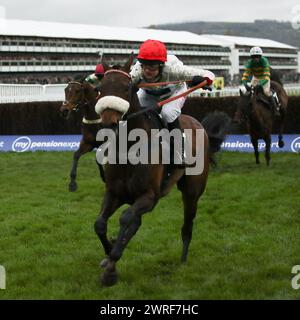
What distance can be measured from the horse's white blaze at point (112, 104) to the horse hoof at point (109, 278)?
55.6 inches

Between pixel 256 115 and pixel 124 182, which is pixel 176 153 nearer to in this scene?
pixel 124 182

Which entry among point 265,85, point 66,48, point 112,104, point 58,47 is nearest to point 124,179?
point 112,104

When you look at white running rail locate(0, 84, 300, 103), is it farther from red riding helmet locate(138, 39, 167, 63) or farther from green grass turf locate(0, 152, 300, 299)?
red riding helmet locate(138, 39, 167, 63)

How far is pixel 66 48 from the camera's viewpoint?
50.4 m

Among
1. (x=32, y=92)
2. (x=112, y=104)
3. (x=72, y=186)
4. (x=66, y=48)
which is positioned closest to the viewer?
(x=112, y=104)

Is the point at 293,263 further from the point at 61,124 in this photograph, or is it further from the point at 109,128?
the point at 61,124

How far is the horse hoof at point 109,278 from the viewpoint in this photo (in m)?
4.76

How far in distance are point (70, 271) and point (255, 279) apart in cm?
172

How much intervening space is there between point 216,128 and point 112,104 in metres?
2.45

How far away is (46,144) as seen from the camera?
601 inches

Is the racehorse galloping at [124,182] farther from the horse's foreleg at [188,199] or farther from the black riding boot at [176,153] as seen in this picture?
the horse's foreleg at [188,199]

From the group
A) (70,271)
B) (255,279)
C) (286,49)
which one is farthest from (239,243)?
(286,49)

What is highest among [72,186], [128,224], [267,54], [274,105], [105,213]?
[267,54]

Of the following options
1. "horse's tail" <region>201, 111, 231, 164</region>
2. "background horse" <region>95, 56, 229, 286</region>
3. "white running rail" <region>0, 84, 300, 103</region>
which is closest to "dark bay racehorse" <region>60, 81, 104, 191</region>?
"horse's tail" <region>201, 111, 231, 164</region>
